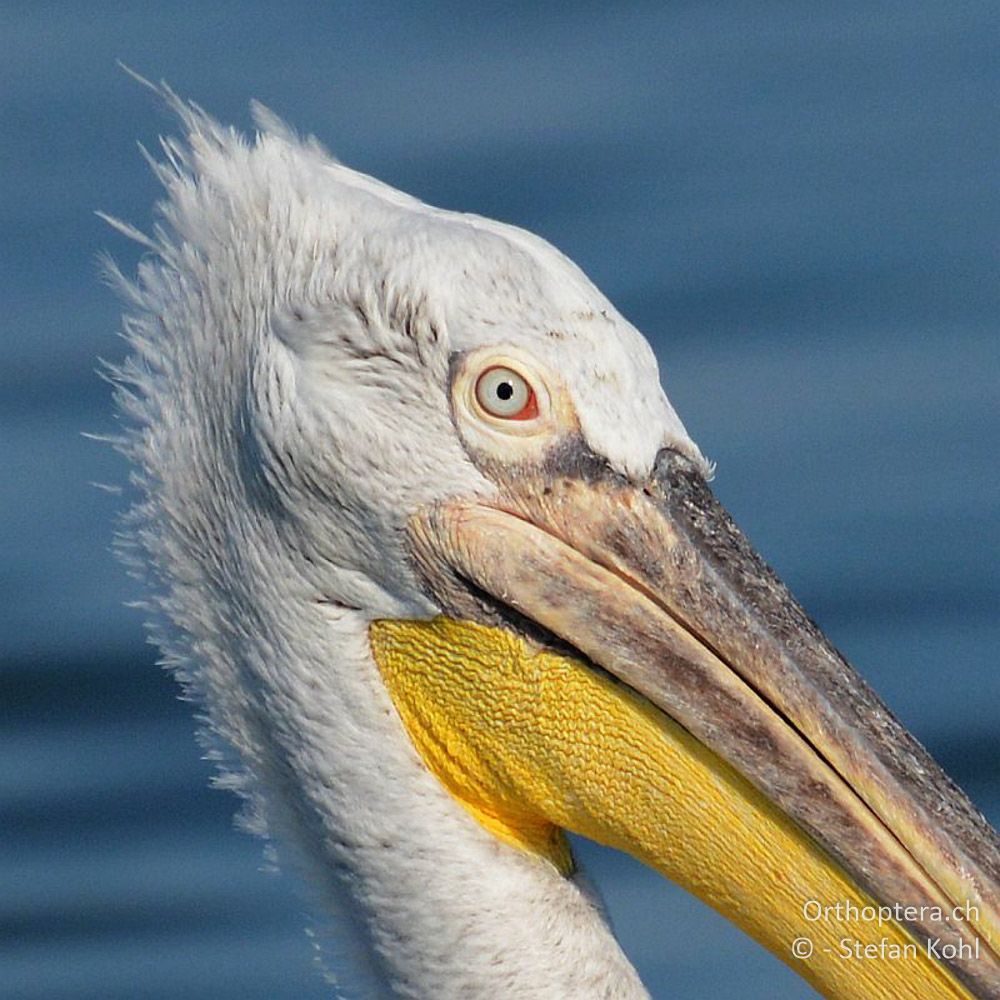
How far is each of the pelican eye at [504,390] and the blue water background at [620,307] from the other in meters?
3.42

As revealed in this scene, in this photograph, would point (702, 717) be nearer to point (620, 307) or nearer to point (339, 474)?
point (339, 474)

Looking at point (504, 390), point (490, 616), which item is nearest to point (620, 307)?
point (490, 616)

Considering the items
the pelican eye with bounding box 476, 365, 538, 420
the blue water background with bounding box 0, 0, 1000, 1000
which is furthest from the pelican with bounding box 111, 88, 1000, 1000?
the blue water background with bounding box 0, 0, 1000, 1000

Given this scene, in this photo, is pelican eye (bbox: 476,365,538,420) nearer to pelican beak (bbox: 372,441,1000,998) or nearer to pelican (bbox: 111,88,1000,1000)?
pelican (bbox: 111,88,1000,1000)

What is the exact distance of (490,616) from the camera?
4.23 m

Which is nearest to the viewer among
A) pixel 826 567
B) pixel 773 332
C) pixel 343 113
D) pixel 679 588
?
pixel 679 588

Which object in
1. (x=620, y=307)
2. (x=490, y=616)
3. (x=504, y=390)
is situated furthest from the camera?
(x=620, y=307)

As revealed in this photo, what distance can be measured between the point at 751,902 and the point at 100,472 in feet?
14.6

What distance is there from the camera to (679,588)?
163 inches

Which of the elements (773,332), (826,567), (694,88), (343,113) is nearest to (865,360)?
(773,332)

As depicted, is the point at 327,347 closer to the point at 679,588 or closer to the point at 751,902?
the point at 679,588

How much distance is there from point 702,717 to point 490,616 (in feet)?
1.32

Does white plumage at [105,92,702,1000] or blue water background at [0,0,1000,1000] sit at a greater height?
blue water background at [0,0,1000,1000]

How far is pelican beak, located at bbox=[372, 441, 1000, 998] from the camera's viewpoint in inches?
160
